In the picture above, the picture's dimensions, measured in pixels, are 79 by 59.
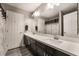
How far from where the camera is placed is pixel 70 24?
126cm

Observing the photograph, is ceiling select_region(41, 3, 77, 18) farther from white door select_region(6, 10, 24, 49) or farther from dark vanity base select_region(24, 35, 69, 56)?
white door select_region(6, 10, 24, 49)

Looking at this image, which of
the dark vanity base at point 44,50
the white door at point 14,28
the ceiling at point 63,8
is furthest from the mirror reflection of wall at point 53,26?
the white door at point 14,28

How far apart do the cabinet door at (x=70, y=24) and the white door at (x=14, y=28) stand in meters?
2.33

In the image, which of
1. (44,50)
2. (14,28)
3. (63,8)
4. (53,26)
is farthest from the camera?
(14,28)

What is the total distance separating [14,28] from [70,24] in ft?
8.44

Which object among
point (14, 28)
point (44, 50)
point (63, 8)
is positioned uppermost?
point (63, 8)

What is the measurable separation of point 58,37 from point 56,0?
993 millimetres

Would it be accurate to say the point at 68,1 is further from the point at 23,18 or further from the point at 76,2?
the point at 23,18

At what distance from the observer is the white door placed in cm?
271

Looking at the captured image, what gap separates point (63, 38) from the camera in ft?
4.60

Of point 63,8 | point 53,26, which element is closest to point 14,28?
point 53,26

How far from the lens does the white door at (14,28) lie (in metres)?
2.71

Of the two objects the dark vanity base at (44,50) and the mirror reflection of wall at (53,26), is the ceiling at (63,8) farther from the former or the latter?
the dark vanity base at (44,50)

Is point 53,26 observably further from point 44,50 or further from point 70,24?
point 44,50
